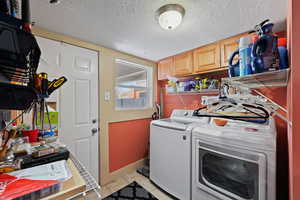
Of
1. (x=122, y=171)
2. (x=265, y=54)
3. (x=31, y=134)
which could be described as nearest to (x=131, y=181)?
(x=122, y=171)

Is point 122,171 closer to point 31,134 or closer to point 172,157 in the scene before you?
point 172,157

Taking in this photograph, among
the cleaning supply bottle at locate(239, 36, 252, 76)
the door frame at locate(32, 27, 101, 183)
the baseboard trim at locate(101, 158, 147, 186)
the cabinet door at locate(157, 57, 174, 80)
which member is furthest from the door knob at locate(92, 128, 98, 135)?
the cleaning supply bottle at locate(239, 36, 252, 76)

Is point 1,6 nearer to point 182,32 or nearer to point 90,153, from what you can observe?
point 182,32

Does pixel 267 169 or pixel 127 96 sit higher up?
pixel 127 96

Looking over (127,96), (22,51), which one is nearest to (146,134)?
(127,96)

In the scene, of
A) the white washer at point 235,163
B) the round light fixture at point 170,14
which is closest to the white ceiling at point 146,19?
the round light fixture at point 170,14

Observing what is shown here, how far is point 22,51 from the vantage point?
470 millimetres

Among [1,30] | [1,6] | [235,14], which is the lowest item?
[1,30]

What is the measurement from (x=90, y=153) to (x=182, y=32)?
7.36 ft

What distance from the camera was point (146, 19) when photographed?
1.31 m

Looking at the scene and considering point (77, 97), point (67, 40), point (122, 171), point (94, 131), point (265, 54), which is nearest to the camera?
point (265, 54)

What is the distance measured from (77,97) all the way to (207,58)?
213 cm

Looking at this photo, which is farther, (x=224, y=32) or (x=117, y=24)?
(x=224, y=32)

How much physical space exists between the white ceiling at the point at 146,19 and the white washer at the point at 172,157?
49.8 inches
